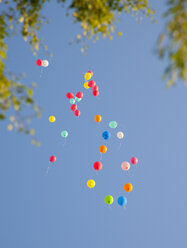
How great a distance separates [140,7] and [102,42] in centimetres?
538

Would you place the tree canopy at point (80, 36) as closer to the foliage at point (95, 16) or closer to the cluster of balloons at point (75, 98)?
the foliage at point (95, 16)

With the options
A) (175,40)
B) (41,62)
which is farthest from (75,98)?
(175,40)

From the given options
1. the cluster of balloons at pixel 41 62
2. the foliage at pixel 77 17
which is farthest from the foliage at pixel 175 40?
the cluster of balloons at pixel 41 62

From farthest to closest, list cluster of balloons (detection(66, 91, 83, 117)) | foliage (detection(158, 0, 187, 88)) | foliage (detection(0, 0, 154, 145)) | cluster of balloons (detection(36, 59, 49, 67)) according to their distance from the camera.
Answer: cluster of balloons (detection(66, 91, 83, 117)), cluster of balloons (detection(36, 59, 49, 67)), foliage (detection(0, 0, 154, 145)), foliage (detection(158, 0, 187, 88))

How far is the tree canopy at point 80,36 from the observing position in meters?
2.38

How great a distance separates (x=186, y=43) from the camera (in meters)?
2.39

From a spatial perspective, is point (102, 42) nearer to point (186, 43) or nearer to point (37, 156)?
point (37, 156)

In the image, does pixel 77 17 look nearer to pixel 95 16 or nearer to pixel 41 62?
pixel 95 16

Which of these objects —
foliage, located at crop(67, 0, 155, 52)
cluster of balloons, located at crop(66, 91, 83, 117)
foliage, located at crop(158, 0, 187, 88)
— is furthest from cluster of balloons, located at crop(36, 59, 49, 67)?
foliage, located at crop(158, 0, 187, 88)

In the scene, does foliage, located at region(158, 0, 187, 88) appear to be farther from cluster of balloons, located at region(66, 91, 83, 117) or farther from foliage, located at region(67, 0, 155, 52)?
cluster of balloons, located at region(66, 91, 83, 117)

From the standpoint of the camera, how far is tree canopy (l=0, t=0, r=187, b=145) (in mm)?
2375

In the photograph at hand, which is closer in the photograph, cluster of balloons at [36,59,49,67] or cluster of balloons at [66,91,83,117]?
cluster of balloons at [36,59,49,67]

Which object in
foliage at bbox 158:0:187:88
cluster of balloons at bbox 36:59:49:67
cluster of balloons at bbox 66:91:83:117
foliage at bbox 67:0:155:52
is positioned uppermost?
cluster of balloons at bbox 36:59:49:67

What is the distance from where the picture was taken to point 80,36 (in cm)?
337
